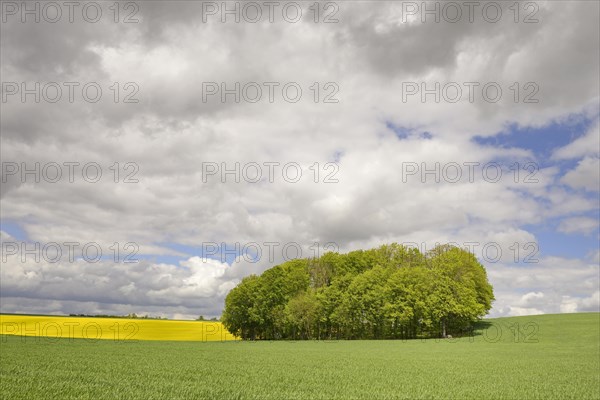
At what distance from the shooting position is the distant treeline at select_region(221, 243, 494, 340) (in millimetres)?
85000

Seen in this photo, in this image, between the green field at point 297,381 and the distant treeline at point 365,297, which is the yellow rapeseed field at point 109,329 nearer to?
the distant treeline at point 365,297

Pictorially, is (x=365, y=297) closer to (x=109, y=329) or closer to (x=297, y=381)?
(x=109, y=329)

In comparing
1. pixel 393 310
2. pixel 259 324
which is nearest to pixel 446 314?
pixel 393 310

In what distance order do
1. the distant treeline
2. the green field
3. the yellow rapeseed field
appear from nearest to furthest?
the green field
the distant treeline
the yellow rapeseed field

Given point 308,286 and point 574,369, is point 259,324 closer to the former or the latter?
point 308,286

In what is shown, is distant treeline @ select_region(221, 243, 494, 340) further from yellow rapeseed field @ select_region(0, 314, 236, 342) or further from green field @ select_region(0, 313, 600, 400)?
green field @ select_region(0, 313, 600, 400)

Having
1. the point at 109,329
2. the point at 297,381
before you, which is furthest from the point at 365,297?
the point at 297,381

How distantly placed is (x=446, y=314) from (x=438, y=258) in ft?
48.8

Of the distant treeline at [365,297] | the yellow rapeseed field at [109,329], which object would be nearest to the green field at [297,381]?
the distant treeline at [365,297]

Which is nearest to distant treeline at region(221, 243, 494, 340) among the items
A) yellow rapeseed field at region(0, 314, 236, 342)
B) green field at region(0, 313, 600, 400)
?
yellow rapeseed field at region(0, 314, 236, 342)

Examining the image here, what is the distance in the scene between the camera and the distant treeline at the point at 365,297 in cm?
8500

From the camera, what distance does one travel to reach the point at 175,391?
19.1 metres

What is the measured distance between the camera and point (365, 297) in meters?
87.1

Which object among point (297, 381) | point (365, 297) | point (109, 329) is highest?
point (297, 381)
